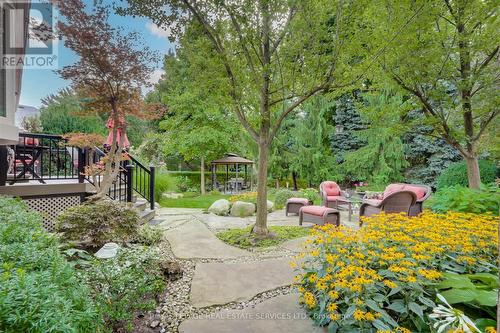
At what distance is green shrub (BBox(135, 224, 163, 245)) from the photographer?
450 cm

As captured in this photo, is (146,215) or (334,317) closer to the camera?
(334,317)

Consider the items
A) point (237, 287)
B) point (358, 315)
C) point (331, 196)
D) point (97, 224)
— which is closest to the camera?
point (358, 315)

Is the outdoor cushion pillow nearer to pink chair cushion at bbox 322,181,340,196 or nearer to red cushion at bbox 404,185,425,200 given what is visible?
pink chair cushion at bbox 322,181,340,196

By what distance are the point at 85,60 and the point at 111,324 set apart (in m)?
4.71

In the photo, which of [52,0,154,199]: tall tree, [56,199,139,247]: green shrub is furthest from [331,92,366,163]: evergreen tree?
[56,199,139,247]: green shrub

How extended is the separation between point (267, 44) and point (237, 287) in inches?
152

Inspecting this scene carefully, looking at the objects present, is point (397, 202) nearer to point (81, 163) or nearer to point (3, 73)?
point (81, 163)

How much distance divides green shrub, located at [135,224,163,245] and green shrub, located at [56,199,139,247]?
0.35m

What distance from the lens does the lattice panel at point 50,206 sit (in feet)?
15.9

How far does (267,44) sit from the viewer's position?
467 centimetres

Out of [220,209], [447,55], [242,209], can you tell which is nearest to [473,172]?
[447,55]

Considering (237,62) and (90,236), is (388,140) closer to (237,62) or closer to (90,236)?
(237,62)

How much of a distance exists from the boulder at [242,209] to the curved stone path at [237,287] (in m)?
2.44

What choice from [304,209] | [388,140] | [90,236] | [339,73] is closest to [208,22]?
[339,73]
